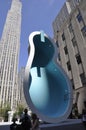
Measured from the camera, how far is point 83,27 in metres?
24.0

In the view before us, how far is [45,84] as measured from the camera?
970cm

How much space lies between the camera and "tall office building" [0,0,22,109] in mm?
114750

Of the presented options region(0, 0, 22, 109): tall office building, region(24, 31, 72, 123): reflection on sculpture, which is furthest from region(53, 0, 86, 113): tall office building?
region(0, 0, 22, 109): tall office building

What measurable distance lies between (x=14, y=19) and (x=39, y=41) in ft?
467

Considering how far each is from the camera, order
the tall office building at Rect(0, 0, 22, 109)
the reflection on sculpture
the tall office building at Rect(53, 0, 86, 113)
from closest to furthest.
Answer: the reflection on sculpture → the tall office building at Rect(53, 0, 86, 113) → the tall office building at Rect(0, 0, 22, 109)

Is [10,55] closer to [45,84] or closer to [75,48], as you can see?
[75,48]

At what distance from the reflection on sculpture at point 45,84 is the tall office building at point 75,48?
36.8 ft

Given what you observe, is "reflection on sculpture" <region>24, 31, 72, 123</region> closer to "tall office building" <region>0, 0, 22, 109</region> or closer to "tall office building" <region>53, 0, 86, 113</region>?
"tall office building" <region>53, 0, 86, 113</region>

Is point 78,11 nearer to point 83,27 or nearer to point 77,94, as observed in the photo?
point 83,27

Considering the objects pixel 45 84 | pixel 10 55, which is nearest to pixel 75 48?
pixel 45 84

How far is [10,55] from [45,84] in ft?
399

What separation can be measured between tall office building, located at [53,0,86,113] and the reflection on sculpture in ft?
36.8

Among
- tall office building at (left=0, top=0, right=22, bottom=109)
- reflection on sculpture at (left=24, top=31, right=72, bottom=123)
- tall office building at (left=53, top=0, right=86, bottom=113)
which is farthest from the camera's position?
tall office building at (left=0, top=0, right=22, bottom=109)

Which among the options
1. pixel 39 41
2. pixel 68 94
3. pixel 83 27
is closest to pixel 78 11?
pixel 83 27
